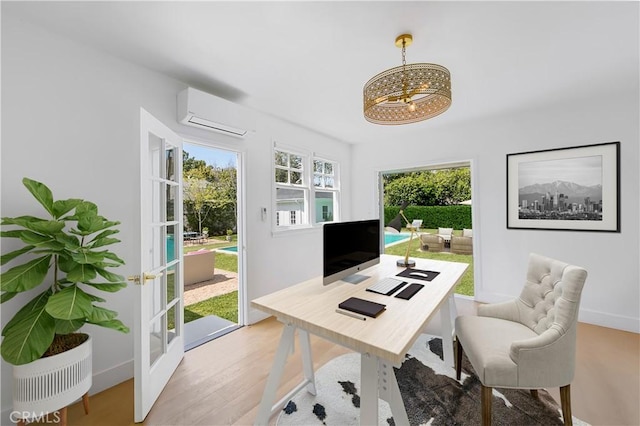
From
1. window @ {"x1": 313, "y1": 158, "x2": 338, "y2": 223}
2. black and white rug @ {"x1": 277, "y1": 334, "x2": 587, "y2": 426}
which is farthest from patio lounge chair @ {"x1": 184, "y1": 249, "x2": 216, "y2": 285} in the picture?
black and white rug @ {"x1": 277, "y1": 334, "x2": 587, "y2": 426}

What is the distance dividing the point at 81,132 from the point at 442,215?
613cm

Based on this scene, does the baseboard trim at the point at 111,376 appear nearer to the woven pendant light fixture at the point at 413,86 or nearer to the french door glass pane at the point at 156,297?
the french door glass pane at the point at 156,297

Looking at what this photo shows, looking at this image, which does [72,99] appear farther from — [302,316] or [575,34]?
[575,34]

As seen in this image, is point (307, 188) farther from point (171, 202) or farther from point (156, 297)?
point (156, 297)

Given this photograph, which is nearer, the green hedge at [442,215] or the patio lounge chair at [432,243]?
the green hedge at [442,215]

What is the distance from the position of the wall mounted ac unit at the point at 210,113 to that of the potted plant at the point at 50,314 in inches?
44.4

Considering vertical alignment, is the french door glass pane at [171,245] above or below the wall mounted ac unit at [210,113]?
below

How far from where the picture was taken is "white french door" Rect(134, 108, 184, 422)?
1526 millimetres

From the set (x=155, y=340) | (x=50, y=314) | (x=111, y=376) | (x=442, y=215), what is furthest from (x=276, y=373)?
(x=442, y=215)

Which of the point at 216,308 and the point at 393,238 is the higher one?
the point at 393,238

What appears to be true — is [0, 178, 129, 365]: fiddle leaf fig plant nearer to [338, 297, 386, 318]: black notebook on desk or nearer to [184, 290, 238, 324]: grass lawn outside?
[338, 297, 386, 318]: black notebook on desk

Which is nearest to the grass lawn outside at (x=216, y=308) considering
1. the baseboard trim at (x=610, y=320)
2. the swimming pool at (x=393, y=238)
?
the swimming pool at (x=393, y=238)

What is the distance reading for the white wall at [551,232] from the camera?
8.49ft

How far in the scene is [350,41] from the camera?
1741 millimetres
